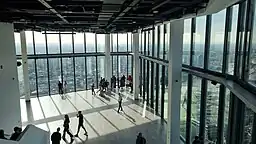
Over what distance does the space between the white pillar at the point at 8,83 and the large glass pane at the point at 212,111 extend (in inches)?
258

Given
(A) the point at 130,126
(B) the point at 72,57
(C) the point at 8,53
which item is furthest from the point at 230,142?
(B) the point at 72,57

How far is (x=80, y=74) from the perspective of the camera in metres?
18.7

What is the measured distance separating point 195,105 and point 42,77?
12232 millimetres

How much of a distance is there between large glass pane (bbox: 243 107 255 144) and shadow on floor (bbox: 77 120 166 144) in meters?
4.78

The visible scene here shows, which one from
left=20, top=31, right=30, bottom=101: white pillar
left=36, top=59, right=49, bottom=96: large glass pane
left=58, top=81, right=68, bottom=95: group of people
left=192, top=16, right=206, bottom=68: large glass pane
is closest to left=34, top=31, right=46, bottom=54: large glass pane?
left=36, top=59, right=49, bottom=96: large glass pane

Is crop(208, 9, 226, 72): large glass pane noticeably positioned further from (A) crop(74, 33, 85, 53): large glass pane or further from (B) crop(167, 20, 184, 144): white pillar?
(A) crop(74, 33, 85, 53): large glass pane

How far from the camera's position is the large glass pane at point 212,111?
22.8ft

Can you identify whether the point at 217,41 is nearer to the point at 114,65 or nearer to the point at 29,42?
the point at 29,42

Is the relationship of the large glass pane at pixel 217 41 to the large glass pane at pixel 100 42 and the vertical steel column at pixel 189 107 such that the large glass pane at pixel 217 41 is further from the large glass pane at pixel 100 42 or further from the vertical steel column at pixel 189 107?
the large glass pane at pixel 100 42

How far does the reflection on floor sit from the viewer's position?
977 centimetres

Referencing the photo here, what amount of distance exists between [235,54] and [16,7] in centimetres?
534

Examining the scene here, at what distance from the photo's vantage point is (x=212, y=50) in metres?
7.07

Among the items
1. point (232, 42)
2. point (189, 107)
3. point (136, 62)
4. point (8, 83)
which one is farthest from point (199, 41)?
point (136, 62)

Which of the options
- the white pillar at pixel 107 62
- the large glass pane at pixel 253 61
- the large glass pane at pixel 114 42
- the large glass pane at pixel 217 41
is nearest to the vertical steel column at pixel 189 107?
the large glass pane at pixel 217 41
